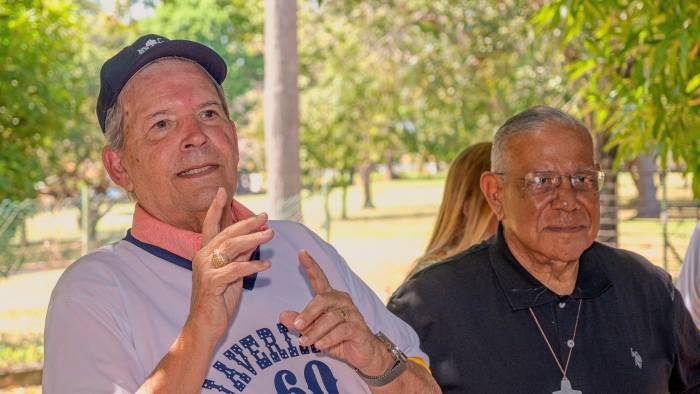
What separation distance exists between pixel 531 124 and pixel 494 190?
28 cm

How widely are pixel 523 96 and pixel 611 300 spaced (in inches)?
573

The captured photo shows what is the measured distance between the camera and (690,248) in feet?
12.7

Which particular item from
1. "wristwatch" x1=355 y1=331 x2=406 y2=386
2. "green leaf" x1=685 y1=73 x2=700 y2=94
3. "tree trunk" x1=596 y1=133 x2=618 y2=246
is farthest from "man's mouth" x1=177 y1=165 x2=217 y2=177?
"tree trunk" x1=596 y1=133 x2=618 y2=246

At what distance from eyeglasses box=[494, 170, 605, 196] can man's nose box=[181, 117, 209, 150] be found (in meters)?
1.22

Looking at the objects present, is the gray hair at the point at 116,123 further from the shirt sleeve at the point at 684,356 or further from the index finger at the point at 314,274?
the shirt sleeve at the point at 684,356

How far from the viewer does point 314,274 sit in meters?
2.26

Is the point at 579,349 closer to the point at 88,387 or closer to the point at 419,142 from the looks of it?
the point at 88,387

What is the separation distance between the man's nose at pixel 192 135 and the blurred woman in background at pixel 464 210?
2314 mm

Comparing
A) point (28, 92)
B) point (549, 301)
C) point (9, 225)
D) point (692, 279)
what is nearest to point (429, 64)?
point (9, 225)

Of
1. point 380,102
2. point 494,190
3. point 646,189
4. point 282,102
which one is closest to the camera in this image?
point 494,190

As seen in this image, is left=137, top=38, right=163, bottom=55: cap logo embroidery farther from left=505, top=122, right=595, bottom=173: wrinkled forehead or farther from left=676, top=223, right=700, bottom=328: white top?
left=676, top=223, right=700, bottom=328: white top

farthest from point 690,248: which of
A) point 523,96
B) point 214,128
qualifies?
point 523,96

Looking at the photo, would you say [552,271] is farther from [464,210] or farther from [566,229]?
[464,210]

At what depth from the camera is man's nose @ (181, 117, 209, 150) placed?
2.24 meters
